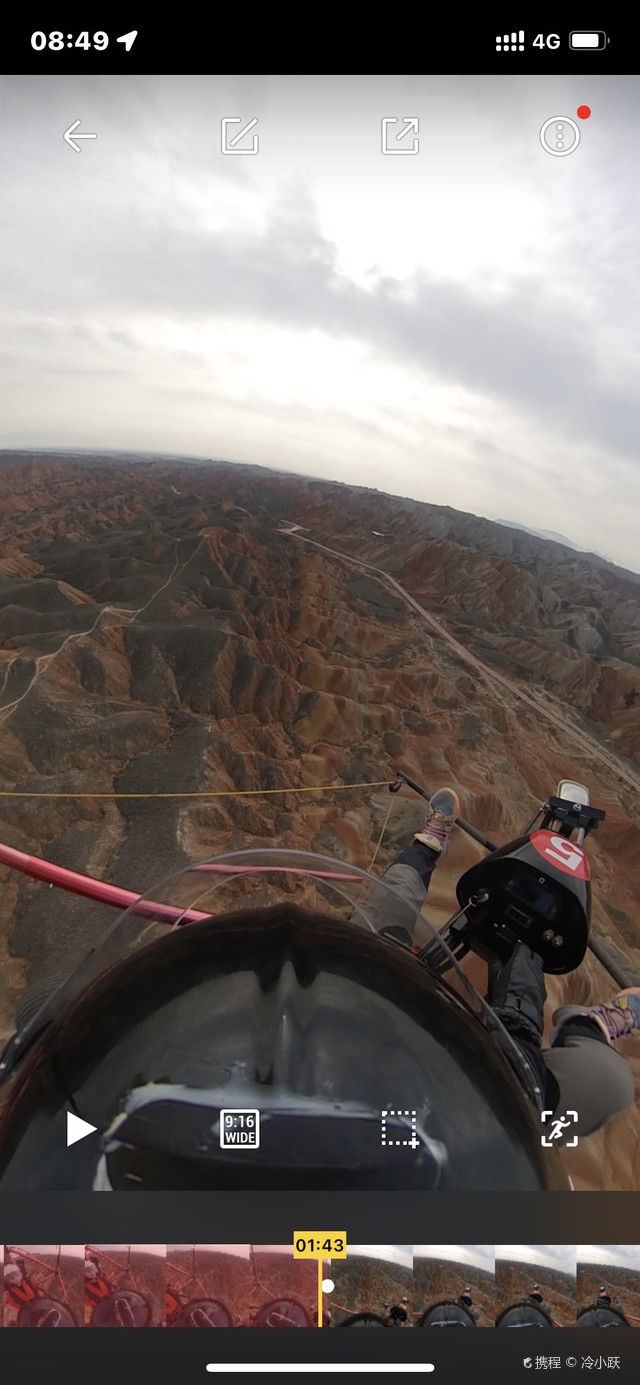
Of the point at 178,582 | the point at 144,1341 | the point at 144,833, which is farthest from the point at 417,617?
the point at 144,1341

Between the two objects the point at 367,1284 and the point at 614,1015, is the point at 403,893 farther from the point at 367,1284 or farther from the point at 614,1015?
the point at 367,1284

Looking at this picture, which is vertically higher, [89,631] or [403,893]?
[89,631]

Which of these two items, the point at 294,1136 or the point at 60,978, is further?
the point at 60,978

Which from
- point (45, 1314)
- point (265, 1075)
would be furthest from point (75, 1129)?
point (45, 1314)

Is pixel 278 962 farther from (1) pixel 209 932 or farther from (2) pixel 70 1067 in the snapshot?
(2) pixel 70 1067
